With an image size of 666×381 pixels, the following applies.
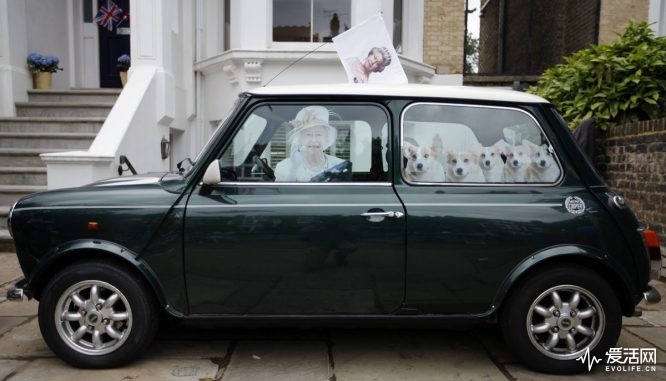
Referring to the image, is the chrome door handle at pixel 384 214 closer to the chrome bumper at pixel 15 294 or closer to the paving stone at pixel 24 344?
the chrome bumper at pixel 15 294

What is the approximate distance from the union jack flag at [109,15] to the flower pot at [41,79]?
74.8 inches

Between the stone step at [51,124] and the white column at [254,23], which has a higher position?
the white column at [254,23]

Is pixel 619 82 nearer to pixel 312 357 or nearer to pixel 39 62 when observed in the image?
pixel 312 357

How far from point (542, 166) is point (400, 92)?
1102 mm

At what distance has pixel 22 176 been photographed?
22.8 ft

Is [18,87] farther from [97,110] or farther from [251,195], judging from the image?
[251,195]

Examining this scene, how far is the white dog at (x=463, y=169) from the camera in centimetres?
320

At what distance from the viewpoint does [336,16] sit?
858 cm

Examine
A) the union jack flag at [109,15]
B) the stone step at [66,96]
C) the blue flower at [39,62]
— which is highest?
the union jack flag at [109,15]

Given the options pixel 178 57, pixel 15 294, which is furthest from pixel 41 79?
pixel 15 294

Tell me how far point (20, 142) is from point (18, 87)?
1.24m

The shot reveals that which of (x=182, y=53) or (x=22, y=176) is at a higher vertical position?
(x=182, y=53)

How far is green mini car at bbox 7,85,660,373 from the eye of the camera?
9.96ft

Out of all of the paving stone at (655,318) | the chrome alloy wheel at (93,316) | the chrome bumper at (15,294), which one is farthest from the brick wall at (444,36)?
the chrome bumper at (15,294)
